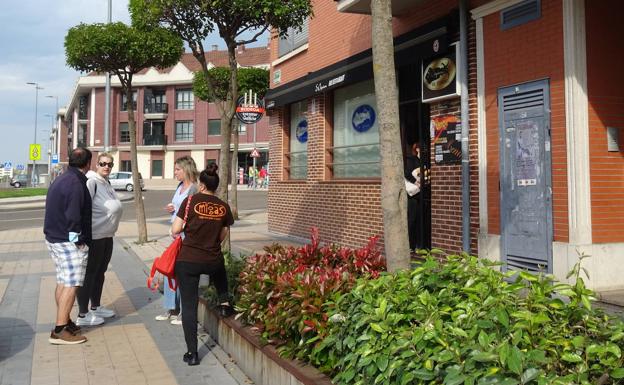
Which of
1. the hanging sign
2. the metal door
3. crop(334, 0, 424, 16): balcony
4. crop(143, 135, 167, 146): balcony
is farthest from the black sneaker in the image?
crop(143, 135, 167, 146): balcony

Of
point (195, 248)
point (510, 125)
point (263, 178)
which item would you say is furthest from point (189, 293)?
point (263, 178)

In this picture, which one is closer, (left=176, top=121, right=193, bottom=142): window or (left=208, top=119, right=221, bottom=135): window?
(left=208, top=119, right=221, bottom=135): window

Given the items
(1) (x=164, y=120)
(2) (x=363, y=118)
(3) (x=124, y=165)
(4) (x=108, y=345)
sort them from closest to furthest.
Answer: (4) (x=108, y=345) → (2) (x=363, y=118) → (1) (x=164, y=120) → (3) (x=124, y=165)

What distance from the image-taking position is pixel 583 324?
8.14 feet

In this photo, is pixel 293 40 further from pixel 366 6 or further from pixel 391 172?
pixel 391 172

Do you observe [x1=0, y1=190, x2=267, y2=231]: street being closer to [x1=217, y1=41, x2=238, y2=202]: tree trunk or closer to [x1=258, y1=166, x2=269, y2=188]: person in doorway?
[x1=217, y1=41, x2=238, y2=202]: tree trunk

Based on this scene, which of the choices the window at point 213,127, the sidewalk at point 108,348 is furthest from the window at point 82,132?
the sidewalk at point 108,348

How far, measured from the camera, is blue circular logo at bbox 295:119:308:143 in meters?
12.4

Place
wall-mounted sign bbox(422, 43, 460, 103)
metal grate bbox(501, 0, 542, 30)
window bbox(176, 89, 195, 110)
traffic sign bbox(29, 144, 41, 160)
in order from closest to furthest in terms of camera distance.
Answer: metal grate bbox(501, 0, 542, 30) < wall-mounted sign bbox(422, 43, 460, 103) < traffic sign bbox(29, 144, 41, 160) < window bbox(176, 89, 195, 110)

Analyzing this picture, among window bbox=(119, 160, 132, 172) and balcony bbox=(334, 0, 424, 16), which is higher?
window bbox=(119, 160, 132, 172)

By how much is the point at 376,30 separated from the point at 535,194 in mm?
3570

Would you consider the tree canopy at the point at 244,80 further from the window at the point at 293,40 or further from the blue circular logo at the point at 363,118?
the blue circular logo at the point at 363,118

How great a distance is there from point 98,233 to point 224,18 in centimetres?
339

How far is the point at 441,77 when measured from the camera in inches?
311
